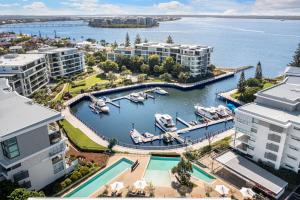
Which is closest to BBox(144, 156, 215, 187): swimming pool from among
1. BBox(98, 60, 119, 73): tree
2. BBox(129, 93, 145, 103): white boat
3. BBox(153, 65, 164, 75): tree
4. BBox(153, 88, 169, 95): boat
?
BBox(129, 93, 145, 103): white boat

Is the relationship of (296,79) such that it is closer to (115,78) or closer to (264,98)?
(264,98)

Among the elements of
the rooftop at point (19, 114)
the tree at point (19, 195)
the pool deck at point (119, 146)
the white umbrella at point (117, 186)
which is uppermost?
the rooftop at point (19, 114)

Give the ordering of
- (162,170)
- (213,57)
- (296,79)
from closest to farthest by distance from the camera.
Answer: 1. (162,170)
2. (296,79)
3. (213,57)

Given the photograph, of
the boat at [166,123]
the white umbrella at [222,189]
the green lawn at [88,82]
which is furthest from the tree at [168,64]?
the white umbrella at [222,189]

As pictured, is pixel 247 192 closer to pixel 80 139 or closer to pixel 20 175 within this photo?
pixel 20 175

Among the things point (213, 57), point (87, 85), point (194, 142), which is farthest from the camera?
point (213, 57)

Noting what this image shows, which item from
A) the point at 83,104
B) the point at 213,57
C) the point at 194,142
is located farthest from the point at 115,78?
the point at 213,57

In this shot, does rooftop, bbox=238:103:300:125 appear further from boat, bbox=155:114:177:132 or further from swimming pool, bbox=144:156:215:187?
boat, bbox=155:114:177:132

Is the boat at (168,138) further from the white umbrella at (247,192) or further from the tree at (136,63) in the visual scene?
the tree at (136,63)
